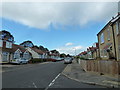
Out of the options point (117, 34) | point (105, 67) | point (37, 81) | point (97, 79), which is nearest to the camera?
point (37, 81)

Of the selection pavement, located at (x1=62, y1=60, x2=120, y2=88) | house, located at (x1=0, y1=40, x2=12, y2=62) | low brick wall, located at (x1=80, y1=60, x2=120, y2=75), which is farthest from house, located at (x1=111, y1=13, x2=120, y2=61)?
house, located at (x1=0, y1=40, x2=12, y2=62)

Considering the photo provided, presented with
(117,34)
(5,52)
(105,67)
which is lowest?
(105,67)

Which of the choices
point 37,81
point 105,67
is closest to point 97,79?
point 105,67

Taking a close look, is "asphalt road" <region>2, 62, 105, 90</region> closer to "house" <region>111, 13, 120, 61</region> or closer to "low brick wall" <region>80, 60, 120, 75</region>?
"low brick wall" <region>80, 60, 120, 75</region>

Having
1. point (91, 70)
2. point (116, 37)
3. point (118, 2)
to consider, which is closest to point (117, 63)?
point (91, 70)

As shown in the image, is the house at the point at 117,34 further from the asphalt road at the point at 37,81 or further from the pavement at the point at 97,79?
→ the asphalt road at the point at 37,81

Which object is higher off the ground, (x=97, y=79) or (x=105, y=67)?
(x=105, y=67)

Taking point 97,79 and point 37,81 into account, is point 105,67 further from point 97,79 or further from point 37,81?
point 37,81

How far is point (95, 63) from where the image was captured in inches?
503

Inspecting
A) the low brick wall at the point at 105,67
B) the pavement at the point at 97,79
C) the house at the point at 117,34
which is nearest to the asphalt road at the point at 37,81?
the pavement at the point at 97,79

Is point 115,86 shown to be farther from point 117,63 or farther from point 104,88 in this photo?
point 117,63

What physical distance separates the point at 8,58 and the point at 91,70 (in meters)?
25.6

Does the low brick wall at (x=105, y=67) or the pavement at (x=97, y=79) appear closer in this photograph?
the pavement at (x=97, y=79)

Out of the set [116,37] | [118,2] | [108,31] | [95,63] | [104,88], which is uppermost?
[118,2]
